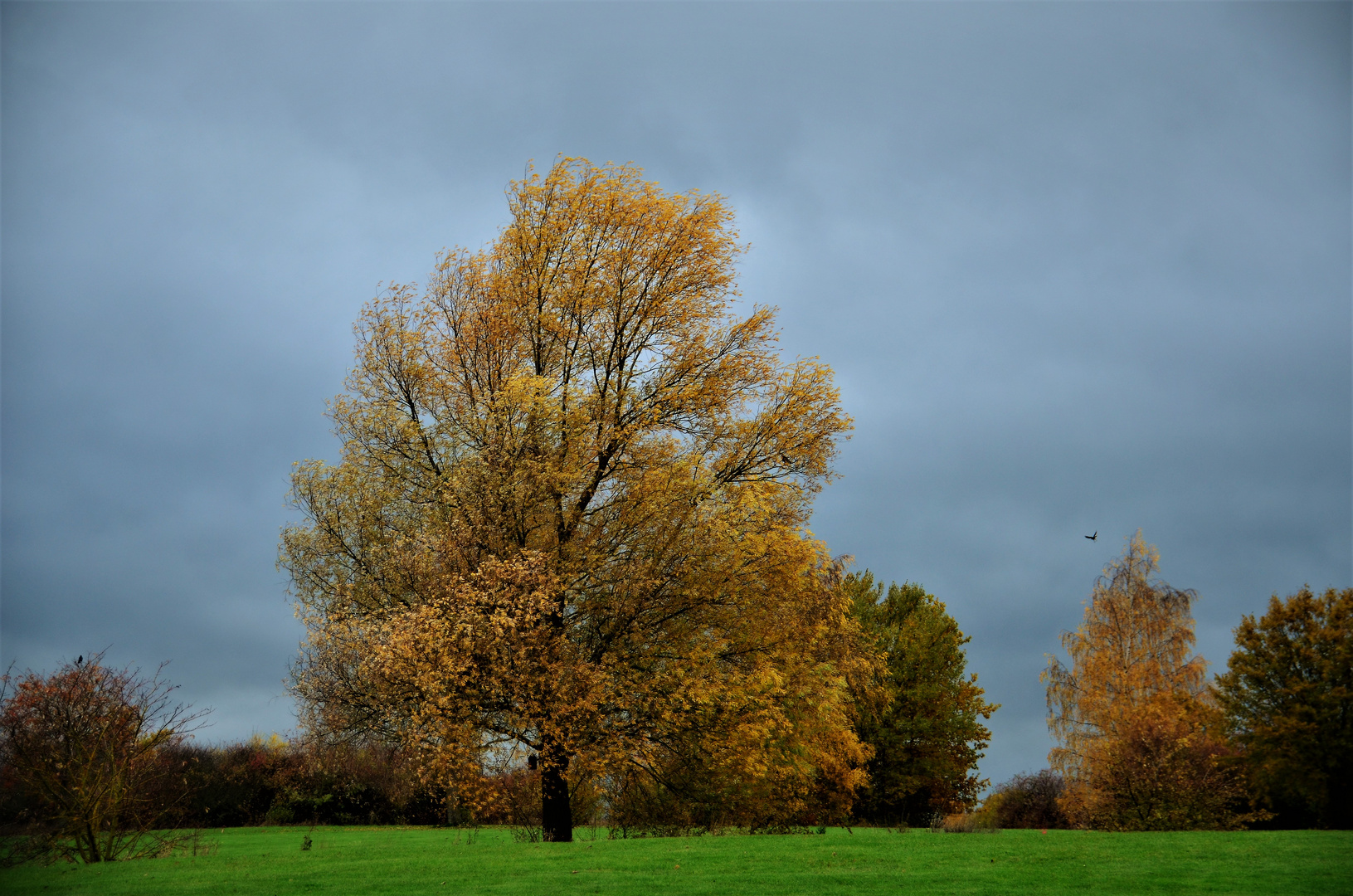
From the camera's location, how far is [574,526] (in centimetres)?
1805

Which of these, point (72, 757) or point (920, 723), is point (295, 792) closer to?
point (72, 757)

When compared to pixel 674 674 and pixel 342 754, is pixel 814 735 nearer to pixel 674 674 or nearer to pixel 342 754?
pixel 674 674

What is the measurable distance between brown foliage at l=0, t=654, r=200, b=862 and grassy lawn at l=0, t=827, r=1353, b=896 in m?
0.88

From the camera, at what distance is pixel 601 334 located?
1938 centimetres

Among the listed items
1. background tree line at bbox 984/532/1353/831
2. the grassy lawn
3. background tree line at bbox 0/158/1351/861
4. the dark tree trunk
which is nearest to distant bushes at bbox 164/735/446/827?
background tree line at bbox 0/158/1351/861

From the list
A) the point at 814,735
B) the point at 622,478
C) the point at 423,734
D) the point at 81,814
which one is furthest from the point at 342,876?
the point at 814,735

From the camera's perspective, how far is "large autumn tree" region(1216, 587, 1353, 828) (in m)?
26.4

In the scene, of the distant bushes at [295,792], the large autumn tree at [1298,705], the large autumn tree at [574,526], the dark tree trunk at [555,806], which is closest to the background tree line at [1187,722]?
the large autumn tree at [1298,705]

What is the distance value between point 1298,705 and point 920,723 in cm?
1192

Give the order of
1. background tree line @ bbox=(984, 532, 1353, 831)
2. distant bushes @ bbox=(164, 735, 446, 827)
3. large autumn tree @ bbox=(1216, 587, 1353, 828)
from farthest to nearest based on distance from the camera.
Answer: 1. distant bushes @ bbox=(164, 735, 446, 827)
2. large autumn tree @ bbox=(1216, 587, 1353, 828)
3. background tree line @ bbox=(984, 532, 1353, 831)

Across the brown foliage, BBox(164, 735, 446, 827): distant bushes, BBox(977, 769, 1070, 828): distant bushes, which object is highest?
the brown foliage

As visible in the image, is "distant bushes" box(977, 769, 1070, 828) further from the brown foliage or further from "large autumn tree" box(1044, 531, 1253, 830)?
the brown foliage

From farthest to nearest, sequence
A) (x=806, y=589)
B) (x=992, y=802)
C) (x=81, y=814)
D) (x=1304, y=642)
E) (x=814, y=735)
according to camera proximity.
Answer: (x=992, y=802), (x=1304, y=642), (x=814, y=735), (x=806, y=589), (x=81, y=814)

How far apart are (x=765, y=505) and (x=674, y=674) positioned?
3.65m
